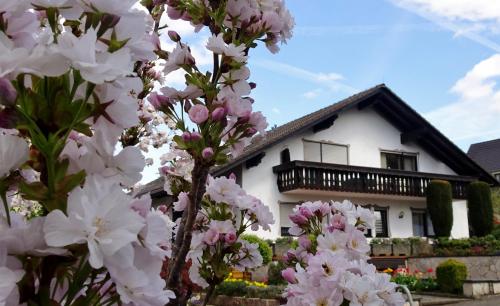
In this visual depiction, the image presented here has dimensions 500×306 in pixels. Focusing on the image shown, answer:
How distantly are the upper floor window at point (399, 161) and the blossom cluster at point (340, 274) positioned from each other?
20868mm

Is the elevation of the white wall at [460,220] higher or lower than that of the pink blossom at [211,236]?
higher

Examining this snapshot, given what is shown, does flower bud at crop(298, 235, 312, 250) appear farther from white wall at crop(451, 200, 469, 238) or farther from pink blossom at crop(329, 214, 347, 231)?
white wall at crop(451, 200, 469, 238)

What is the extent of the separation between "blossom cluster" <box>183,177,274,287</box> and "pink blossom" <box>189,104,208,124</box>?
1.44 feet

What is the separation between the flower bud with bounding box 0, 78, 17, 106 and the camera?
2.51 feet

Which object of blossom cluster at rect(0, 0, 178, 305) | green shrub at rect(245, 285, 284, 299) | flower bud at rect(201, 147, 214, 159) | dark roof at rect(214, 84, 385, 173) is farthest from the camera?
dark roof at rect(214, 84, 385, 173)

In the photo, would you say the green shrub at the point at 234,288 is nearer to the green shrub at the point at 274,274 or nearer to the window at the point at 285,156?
the green shrub at the point at 274,274

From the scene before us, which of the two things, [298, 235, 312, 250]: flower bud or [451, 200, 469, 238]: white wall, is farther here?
[451, 200, 469, 238]: white wall

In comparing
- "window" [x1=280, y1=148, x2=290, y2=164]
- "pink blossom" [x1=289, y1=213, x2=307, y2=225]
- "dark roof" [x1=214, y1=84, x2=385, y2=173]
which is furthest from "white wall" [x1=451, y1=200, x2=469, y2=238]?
"pink blossom" [x1=289, y1=213, x2=307, y2=225]

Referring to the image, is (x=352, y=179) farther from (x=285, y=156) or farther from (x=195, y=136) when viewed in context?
(x=195, y=136)

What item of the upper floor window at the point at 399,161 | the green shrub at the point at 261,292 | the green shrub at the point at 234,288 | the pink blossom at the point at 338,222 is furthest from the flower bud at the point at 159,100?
the upper floor window at the point at 399,161

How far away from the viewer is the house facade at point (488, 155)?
52.8 meters

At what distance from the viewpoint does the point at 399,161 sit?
920 inches

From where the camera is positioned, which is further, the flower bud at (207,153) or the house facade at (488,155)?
the house facade at (488,155)

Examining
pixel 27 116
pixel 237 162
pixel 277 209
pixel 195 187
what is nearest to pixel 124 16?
pixel 27 116
